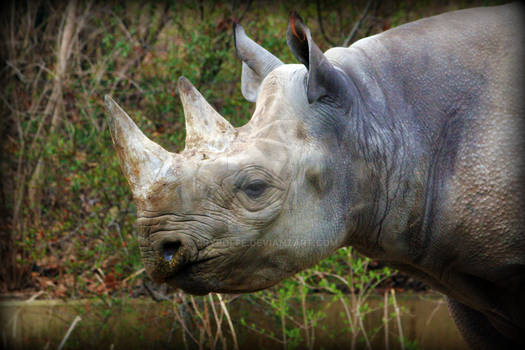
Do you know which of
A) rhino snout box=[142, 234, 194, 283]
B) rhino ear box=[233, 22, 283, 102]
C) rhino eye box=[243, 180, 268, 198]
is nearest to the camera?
rhino snout box=[142, 234, 194, 283]

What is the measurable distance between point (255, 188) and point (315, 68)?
0.53 meters

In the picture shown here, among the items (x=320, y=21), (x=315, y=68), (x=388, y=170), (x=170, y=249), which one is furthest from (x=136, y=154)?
(x=320, y=21)

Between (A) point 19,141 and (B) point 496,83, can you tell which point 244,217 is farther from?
(A) point 19,141

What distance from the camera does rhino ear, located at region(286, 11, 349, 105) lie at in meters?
2.53

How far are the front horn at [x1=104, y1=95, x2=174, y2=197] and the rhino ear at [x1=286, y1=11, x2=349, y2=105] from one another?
0.64 meters

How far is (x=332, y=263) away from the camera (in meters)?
5.41

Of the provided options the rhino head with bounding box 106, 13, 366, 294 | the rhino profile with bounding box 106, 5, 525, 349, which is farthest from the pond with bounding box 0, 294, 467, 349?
the rhino head with bounding box 106, 13, 366, 294

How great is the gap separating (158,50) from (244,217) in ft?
14.0

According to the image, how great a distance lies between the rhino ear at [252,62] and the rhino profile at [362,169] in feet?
0.17

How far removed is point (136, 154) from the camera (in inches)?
92.5

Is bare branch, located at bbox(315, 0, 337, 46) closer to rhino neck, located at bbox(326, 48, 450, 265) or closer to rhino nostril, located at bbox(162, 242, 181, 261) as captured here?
rhino neck, located at bbox(326, 48, 450, 265)

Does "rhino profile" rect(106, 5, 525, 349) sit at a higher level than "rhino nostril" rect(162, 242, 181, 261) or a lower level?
higher

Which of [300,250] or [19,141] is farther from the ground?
[19,141]

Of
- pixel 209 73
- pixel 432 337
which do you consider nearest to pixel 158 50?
pixel 209 73
